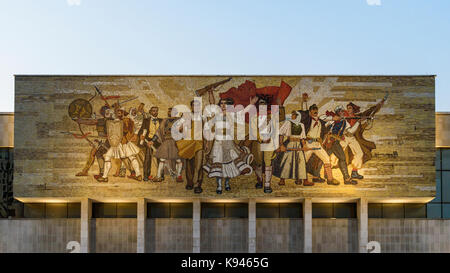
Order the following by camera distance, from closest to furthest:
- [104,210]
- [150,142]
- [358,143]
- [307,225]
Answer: [358,143]
[150,142]
[307,225]
[104,210]

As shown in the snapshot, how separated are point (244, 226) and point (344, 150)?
25.0ft

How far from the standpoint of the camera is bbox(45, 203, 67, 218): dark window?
3067 centimetres

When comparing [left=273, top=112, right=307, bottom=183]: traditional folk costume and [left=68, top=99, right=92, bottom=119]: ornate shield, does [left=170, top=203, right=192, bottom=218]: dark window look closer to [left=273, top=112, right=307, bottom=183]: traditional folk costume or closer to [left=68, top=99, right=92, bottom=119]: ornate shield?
[left=273, top=112, right=307, bottom=183]: traditional folk costume

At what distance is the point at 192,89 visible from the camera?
29.0 meters

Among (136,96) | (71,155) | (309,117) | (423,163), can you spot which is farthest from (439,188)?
(71,155)

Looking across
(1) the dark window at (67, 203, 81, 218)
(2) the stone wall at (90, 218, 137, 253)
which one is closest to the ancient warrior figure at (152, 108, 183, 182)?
(2) the stone wall at (90, 218, 137, 253)

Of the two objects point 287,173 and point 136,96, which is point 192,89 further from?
point 287,173

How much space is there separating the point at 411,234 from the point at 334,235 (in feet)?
15.3

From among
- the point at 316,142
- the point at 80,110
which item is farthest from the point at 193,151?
the point at 316,142

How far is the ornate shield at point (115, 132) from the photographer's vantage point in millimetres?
28984

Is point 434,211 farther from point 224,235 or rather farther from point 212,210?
point 212,210

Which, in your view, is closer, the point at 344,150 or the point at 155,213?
the point at 344,150

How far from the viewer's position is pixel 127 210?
100 ft

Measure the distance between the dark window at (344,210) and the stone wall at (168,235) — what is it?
30.0 ft
